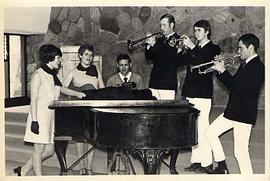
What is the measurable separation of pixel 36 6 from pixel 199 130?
633 millimetres

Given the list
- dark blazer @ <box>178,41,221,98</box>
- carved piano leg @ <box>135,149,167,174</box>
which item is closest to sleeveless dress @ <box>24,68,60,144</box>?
carved piano leg @ <box>135,149,167,174</box>

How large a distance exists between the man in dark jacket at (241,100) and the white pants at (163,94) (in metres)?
0.15

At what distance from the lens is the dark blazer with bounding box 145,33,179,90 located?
1412mm

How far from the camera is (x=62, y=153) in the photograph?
1.42 metres

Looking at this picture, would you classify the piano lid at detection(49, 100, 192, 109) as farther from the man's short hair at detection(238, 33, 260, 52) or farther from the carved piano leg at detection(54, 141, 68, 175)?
the man's short hair at detection(238, 33, 260, 52)

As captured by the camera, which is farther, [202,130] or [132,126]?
[202,130]

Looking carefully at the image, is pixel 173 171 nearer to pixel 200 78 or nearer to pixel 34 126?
pixel 200 78

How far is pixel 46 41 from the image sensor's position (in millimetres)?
1396

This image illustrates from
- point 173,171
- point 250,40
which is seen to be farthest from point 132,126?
point 250,40

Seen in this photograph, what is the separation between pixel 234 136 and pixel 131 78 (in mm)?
369

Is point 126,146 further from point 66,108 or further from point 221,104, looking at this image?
point 221,104

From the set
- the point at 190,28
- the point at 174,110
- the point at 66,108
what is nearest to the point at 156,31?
the point at 190,28

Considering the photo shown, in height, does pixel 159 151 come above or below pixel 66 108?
below

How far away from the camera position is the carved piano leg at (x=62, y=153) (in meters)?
1.41
